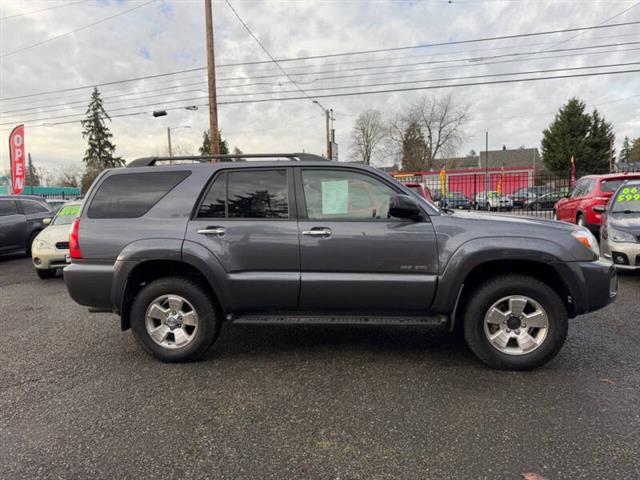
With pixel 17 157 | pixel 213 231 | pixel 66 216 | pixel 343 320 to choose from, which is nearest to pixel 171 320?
pixel 213 231

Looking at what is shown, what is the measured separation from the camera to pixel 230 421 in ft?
9.57

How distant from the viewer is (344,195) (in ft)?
12.4

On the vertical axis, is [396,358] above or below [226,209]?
below

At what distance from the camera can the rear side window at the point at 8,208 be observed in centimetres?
1003

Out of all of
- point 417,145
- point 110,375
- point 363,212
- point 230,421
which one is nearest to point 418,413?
point 230,421

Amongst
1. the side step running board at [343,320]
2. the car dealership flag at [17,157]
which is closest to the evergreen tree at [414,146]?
the car dealership flag at [17,157]

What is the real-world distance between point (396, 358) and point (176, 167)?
2730 mm

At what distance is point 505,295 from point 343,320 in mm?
1384

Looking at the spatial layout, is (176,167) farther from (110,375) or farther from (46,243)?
(46,243)

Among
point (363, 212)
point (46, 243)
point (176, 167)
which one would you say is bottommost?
point (46, 243)

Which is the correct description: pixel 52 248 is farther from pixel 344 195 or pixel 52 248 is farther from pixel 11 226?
pixel 344 195

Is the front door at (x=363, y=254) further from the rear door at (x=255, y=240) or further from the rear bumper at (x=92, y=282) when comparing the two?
the rear bumper at (x=92, y=282)

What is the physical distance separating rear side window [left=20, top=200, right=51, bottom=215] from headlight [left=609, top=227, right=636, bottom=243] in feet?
40.3

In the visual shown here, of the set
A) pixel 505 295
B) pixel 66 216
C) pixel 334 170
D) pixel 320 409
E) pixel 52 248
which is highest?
pixel 334 170
